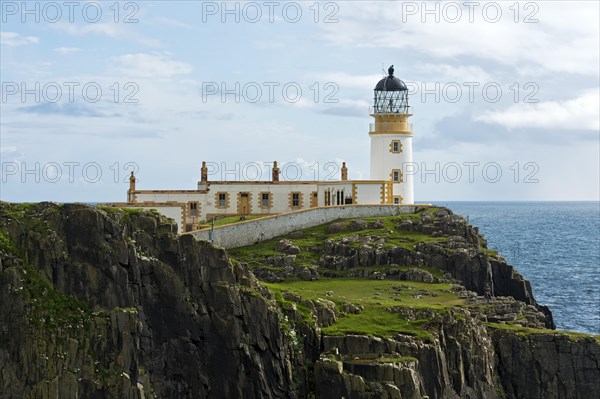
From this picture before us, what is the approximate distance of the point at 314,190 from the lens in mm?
116812

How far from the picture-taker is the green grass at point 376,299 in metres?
79.1

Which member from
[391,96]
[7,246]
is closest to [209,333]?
[7,246]

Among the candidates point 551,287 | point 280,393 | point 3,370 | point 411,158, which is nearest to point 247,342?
point 280,393

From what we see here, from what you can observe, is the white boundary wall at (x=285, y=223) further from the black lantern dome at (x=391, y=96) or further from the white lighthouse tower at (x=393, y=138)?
the black lantern dome at (x=391, y=96)

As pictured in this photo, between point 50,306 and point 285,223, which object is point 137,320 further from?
point 285,223

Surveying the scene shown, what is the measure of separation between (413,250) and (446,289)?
7.30m

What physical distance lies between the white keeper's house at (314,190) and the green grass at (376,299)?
2039 cm

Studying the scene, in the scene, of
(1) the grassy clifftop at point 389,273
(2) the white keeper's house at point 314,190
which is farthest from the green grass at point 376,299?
(2) the white keeper's house at point 314,190

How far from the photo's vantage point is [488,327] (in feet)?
281

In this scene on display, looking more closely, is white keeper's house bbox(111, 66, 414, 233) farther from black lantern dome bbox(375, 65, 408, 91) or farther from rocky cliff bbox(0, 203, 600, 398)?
rocky cliff bbox(0, 203, 600, 398)

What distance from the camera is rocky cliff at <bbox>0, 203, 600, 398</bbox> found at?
2697 inches

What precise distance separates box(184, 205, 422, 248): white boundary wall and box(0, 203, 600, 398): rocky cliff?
13.0 metres

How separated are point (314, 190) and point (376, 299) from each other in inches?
1187

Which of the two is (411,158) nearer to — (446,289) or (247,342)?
(446,289)
